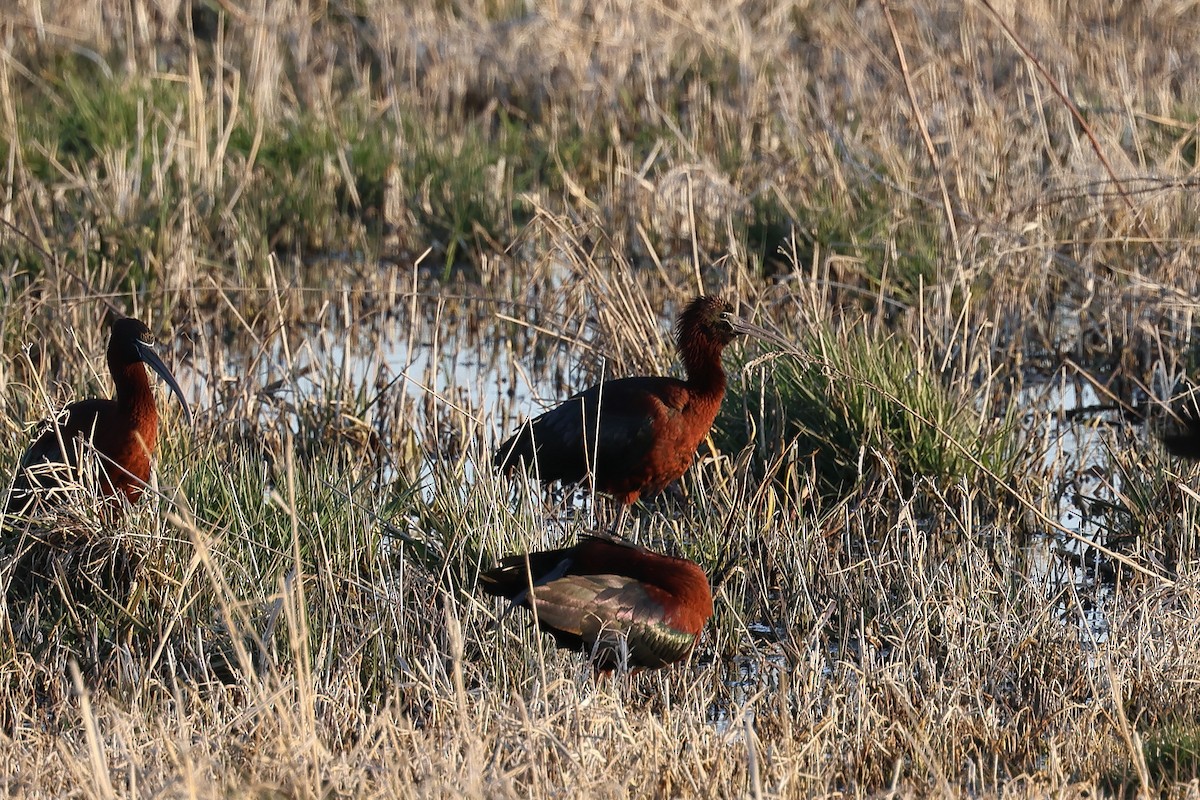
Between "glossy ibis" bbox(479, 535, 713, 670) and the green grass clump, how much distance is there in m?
1.25

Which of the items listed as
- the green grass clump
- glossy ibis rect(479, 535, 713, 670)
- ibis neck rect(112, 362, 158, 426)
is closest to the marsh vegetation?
the green grass clump

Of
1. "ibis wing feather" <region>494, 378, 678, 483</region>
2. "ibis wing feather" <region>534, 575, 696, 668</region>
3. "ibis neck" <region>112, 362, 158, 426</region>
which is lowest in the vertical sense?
"ibis wing feather" <region>534, 575, 696, 668</region>

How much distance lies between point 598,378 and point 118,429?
218 cm

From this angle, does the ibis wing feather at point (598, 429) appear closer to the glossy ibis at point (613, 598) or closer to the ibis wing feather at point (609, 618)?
the glossy ibis at point (613, 598)

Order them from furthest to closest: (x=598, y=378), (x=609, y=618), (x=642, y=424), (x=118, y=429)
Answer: (x=598, y=378) < (x=642, y=424) < (x=118, y=429) < (x=609, y=618)

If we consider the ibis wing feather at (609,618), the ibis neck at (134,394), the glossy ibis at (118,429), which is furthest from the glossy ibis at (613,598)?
the ibis neck at (134,394)

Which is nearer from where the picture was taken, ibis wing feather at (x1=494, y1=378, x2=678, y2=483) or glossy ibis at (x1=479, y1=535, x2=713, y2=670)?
glossy ibis at (x1=479, y1=535, x2=713, y2=670)

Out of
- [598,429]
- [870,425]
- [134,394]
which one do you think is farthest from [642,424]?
[134,394]

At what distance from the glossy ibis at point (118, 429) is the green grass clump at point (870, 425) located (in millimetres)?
2060

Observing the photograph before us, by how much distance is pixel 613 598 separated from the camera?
438cm

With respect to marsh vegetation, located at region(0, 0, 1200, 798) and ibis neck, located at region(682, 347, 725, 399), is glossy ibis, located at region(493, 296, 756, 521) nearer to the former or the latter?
ibis neck, located at region(682, 347, 725, 399)

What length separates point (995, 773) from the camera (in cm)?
371

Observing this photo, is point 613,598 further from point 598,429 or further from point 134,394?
point 134,394

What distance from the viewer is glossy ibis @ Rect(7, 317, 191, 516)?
16.6ft
